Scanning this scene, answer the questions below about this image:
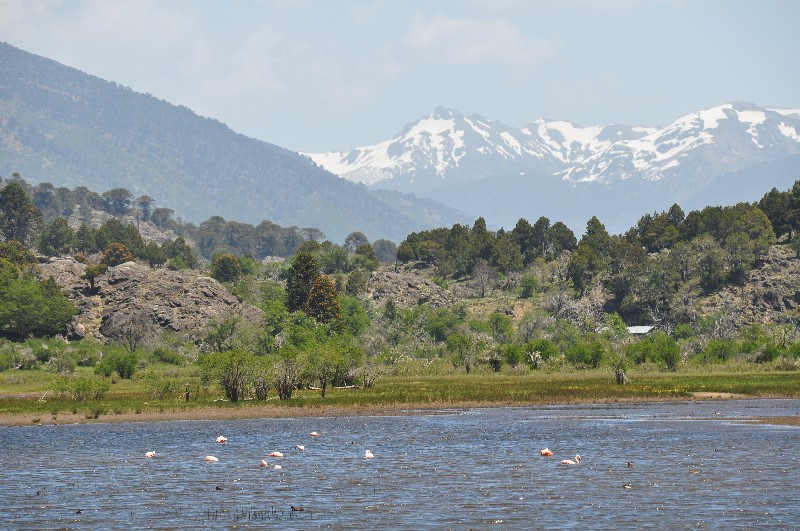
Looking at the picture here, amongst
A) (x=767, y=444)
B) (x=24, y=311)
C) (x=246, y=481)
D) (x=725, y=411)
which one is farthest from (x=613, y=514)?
(x=24, y=311)

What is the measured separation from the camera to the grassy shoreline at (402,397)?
81125 mm

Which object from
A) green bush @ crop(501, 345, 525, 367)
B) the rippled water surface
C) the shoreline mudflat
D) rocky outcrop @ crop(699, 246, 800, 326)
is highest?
rocky outcrop @ crop(699, 246, 800, 326)

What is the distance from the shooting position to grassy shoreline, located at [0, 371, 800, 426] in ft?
266

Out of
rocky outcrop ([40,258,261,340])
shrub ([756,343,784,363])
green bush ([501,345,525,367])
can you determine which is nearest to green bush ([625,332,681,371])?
shrub ([756,343,784,363])

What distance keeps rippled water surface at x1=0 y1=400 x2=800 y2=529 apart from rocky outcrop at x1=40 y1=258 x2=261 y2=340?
101 m

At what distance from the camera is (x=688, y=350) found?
483ft

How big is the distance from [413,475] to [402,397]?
41748 millimetres

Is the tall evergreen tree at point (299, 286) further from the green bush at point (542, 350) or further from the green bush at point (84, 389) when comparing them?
the green bush at point (84, 389)

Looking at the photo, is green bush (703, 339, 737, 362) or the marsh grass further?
green bush (703, 339, 737, 362)

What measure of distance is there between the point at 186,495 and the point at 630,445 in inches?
997

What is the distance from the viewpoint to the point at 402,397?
9125cm

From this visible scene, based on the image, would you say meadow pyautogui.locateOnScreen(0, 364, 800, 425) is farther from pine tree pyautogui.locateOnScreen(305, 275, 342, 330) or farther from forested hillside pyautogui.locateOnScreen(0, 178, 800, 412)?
pine tree pyautogui.locateOnScreen(305, 275, 342, 330)

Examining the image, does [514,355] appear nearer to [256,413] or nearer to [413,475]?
[256,413]

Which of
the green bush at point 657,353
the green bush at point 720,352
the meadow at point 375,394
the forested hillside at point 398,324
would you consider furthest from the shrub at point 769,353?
the green bush at point 657,353
